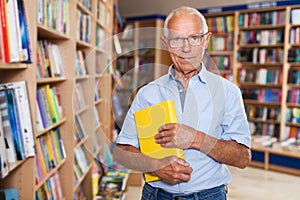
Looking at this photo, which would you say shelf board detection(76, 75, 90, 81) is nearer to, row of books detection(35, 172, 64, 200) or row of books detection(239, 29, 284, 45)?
row of books detection(35, 172, 64, 200)

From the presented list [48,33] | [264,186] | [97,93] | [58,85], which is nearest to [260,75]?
[264,186]

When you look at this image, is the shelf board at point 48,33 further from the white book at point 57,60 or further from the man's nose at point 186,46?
the man's nose at point 186,46

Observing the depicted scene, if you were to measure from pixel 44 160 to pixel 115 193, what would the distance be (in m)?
0.88

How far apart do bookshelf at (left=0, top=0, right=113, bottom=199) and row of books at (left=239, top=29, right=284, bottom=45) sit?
2660mm

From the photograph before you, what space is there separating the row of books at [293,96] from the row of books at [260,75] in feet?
0.65

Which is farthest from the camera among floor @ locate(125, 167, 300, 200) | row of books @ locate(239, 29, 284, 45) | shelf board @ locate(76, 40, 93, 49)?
row of books @ locate(239, 29, 284, 45)

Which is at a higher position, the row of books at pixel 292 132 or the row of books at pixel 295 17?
the row of books at pixel 295 17

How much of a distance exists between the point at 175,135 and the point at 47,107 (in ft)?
3.97

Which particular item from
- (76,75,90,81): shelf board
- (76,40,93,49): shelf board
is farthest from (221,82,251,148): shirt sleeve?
(76,40,93,49): shelf board

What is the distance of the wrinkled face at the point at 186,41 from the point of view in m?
0.80

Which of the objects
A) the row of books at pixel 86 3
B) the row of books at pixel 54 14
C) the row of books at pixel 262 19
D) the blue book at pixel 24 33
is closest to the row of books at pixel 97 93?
the blue book at pixel 24 33

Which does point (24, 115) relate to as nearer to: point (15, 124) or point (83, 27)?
point (15, 124)

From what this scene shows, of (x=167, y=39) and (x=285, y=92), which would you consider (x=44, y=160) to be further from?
(x=285, y=92)

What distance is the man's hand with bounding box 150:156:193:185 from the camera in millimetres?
837
